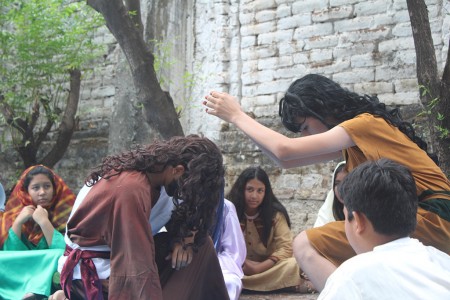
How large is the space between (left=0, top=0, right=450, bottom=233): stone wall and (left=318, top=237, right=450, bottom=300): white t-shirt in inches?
215

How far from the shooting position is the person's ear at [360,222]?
96.7 inches

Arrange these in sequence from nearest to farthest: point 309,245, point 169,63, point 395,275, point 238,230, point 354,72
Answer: point 395,275 < point 309,245 < point 238,230 < point 354,72 < point 169,63

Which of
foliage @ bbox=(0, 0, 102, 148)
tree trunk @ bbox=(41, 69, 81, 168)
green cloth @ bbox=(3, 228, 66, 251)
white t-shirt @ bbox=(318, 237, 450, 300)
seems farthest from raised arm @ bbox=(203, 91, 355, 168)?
tree trunk @ bbox=(41, 69, 81, 168)

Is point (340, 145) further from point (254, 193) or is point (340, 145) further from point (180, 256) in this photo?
point (254, 193)

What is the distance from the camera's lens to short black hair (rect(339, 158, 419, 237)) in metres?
2.41

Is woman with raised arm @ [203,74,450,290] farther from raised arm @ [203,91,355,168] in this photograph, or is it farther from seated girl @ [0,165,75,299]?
seated girl @ [0,165,75,299]

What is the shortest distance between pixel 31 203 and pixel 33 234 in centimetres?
36

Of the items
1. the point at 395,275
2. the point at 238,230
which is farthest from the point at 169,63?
the point at 395,275

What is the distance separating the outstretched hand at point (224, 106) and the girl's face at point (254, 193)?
288 centimetres

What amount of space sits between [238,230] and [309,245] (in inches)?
75.9

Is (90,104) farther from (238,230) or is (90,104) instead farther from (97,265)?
(97,265)

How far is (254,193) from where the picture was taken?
6535 mm

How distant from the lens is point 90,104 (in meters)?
10.3

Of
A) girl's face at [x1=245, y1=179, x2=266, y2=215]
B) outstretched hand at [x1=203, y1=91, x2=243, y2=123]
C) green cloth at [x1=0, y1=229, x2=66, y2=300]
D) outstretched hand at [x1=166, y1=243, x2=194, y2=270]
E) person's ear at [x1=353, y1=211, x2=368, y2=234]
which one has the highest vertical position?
outstretched hand at [x1=203, y1=91, x2=243, y2=123]
